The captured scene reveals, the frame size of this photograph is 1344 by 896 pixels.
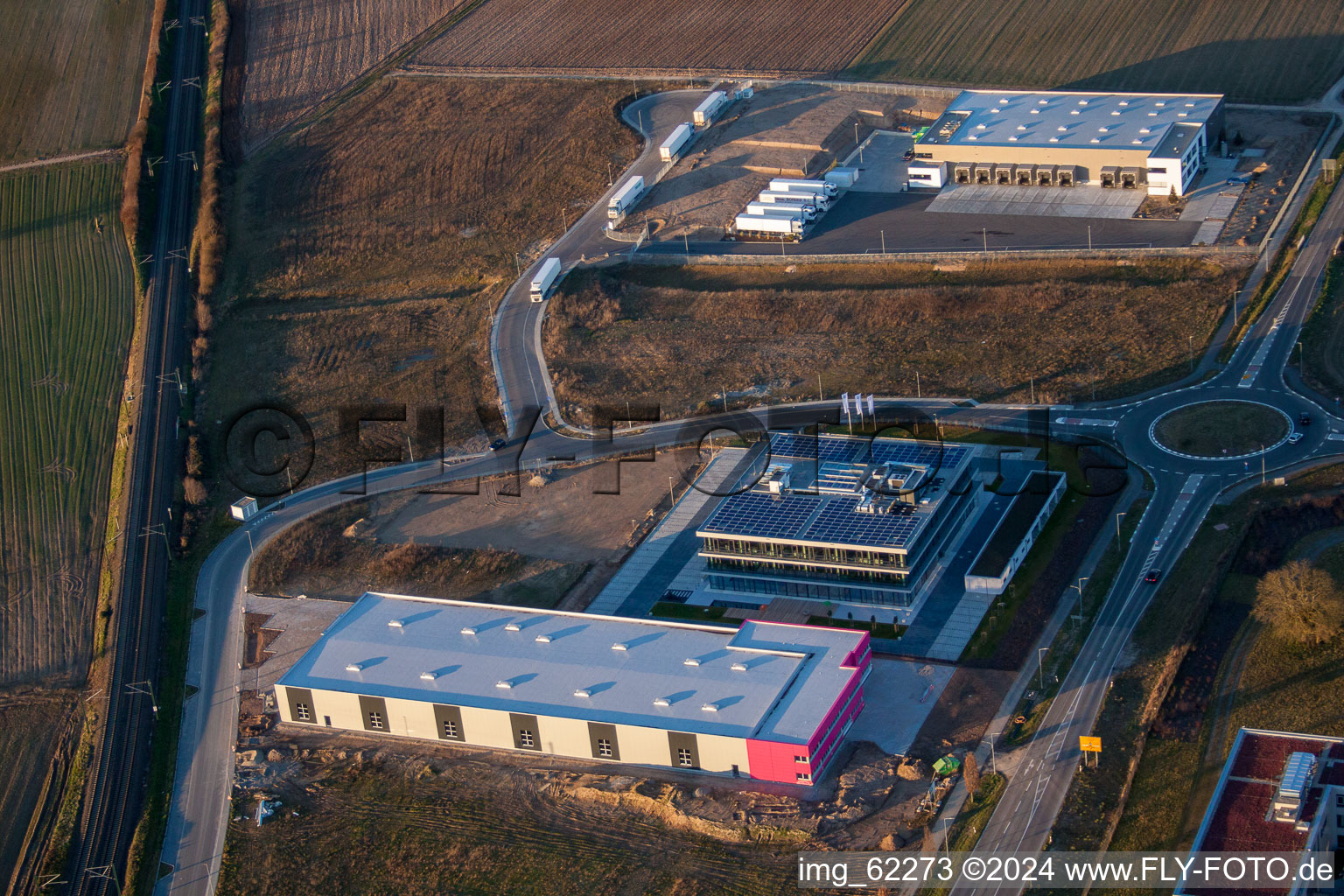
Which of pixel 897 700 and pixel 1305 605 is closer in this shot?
pixel 1305 605

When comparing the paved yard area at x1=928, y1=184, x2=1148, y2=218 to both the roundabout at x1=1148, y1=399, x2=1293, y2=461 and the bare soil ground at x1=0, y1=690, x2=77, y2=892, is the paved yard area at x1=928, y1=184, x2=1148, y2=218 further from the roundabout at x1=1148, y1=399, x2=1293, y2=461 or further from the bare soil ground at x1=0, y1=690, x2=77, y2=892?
the bare soil ground at x1=0, y1=690, x2=77, y2=892

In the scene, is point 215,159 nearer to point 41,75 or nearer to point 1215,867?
point 41,75

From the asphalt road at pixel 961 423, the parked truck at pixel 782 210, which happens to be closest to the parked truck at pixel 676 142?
the parked truck at pixel 782 210

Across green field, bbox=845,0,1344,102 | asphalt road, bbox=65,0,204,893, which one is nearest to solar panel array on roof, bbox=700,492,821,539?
asphalt road, bbox=65,0,204,893

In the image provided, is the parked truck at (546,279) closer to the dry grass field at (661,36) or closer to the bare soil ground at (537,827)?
the dry grass field at (661,36)

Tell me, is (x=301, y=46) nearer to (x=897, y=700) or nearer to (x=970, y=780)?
(x=897, y=700)

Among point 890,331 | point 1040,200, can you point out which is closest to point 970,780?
point 890,331
